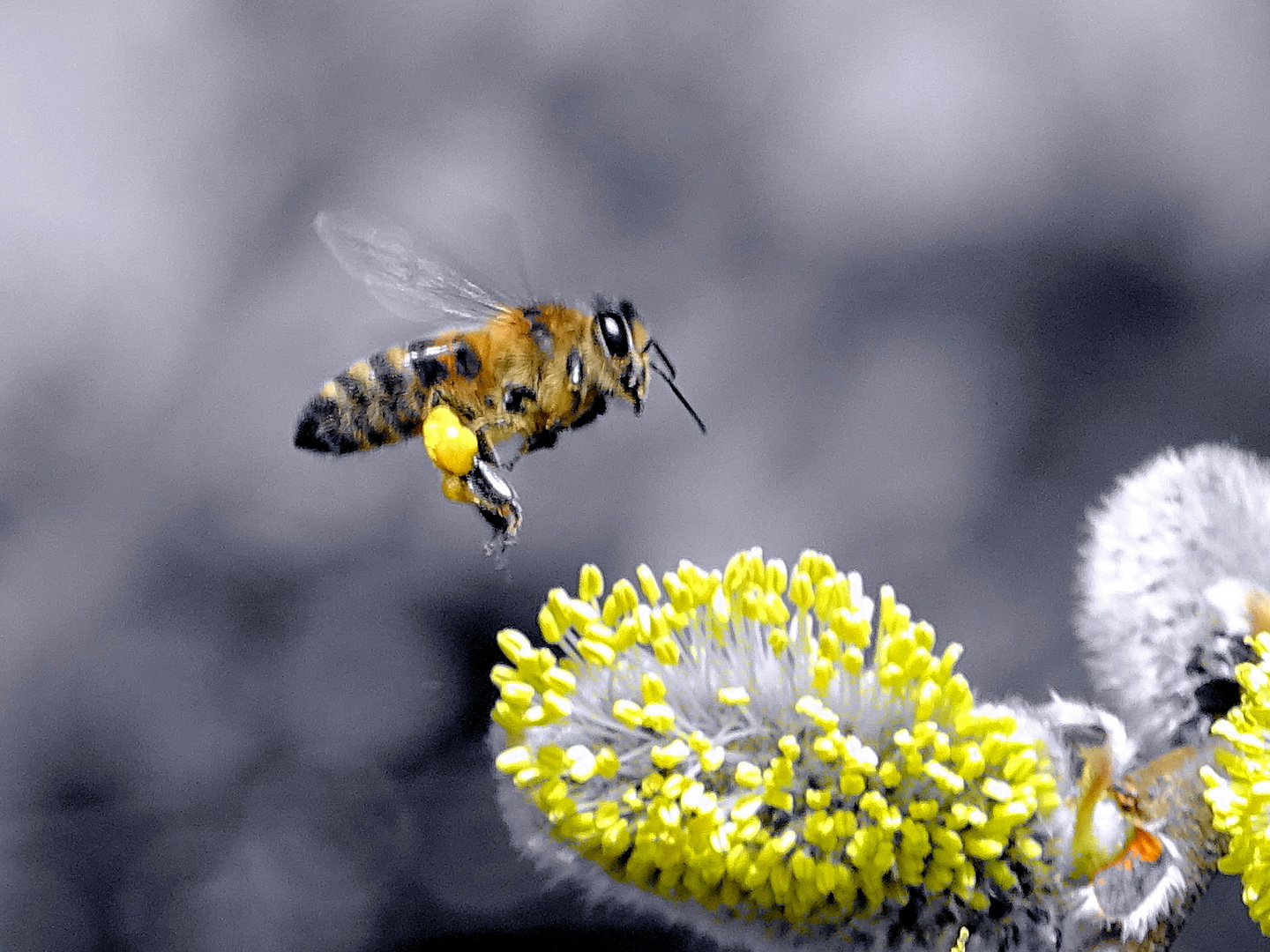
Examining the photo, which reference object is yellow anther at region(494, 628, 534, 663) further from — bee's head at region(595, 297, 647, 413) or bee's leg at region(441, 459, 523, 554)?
bee's head at region(595, 297, 647, 413)

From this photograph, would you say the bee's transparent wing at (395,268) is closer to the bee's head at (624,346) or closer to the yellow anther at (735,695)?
the bee's head at (624,346)

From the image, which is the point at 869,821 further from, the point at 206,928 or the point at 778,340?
the point at 206,928

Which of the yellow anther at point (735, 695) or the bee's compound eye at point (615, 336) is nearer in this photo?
the yellow anther at point (735, 695)

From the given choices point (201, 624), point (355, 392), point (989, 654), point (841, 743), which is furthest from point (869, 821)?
point (201, 624)

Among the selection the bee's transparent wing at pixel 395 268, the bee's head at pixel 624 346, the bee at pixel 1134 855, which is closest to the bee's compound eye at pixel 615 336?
the bee's head at pixel 624 346

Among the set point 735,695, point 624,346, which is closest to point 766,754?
point 735,695

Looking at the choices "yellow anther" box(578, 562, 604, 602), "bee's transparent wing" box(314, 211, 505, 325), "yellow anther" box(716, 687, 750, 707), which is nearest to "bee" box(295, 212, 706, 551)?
"bee's transparent wing" box(314, 211, 505, 325)
